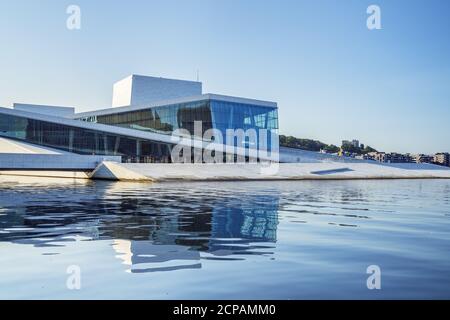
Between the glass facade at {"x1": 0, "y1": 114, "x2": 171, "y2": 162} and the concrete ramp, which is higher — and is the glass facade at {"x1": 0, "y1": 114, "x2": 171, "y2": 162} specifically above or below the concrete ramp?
above

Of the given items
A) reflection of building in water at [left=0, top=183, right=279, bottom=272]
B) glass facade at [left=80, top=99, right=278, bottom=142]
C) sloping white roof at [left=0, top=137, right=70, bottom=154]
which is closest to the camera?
reflection of building in water at [left=0, top=183, right=279, bottom=272]

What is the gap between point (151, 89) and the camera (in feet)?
226

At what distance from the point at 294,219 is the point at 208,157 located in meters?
36.0

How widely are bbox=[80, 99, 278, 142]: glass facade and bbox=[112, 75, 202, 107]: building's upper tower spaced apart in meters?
9.20

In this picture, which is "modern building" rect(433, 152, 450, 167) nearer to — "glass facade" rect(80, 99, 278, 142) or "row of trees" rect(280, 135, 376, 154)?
"row of trees" rect(280, 135, 376, 154)

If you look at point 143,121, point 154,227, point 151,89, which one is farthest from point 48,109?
point 154,227

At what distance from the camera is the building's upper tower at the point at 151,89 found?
2675 inches

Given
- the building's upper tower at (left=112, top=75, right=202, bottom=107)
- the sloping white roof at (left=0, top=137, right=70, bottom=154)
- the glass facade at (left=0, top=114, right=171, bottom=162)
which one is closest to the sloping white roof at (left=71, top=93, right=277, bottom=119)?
the glass facade at (left=0, top=114, right=171, bottom=162)

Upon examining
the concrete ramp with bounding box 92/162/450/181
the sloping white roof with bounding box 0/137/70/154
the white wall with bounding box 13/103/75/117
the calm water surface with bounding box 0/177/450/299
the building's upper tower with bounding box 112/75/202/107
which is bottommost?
the calm water surface with bounding box 0/177/450/299

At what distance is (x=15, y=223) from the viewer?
13500mm

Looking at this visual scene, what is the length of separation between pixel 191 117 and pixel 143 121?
6.05m

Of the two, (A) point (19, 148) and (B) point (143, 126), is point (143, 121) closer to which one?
(B) point (143, 126)

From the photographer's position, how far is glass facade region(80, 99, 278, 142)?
182 ft

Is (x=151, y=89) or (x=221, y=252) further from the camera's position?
(x=151, y=89)
